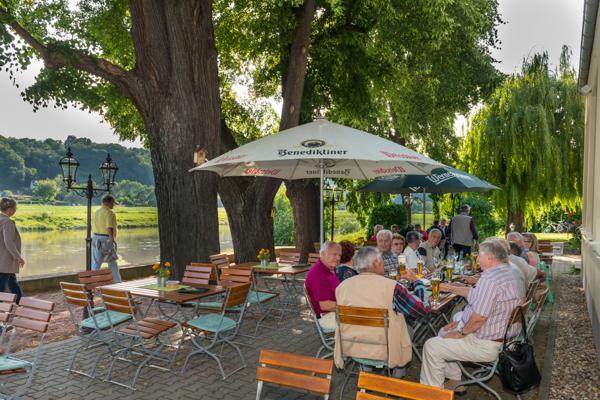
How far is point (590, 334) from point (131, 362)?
21.2 feet

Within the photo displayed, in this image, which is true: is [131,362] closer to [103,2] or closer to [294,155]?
[294,155]

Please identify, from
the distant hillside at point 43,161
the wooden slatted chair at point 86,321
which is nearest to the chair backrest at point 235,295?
the wooden slatted chair at point 86,321

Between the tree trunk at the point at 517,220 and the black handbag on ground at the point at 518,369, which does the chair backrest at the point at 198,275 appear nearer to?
the black handbag on ground at the point at 518,369

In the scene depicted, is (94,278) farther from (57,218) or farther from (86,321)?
(57,218)

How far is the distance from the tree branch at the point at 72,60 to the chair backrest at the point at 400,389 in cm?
772

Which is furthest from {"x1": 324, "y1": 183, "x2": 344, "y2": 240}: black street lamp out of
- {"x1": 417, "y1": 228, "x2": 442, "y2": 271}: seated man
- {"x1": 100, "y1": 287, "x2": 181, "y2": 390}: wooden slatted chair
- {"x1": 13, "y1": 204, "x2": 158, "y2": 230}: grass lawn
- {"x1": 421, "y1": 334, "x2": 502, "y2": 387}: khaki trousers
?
{"x1": 13, "y1": 204, "x2": 158, "y2": 230}: grass lawn

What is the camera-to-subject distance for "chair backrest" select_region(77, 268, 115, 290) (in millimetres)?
6605

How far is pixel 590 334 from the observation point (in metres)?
7.77

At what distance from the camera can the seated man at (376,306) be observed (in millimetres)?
4332

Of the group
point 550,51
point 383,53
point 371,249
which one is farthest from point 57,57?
point 550,51

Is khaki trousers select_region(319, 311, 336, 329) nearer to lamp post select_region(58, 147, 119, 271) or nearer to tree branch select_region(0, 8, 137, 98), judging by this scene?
lamp post select_region(58, 147, 119, 271)

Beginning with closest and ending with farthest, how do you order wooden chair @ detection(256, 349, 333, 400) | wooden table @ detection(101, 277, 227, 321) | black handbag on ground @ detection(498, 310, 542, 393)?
wooden chair @ detection(256, 349, 333, 400) → black handbag on ground @ detection(498, 310, 542, 393) → wooden table @ detection(101, 277, 227, 321)

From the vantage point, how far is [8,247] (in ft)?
24.7

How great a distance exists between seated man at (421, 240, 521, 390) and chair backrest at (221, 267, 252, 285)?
3294 mm
